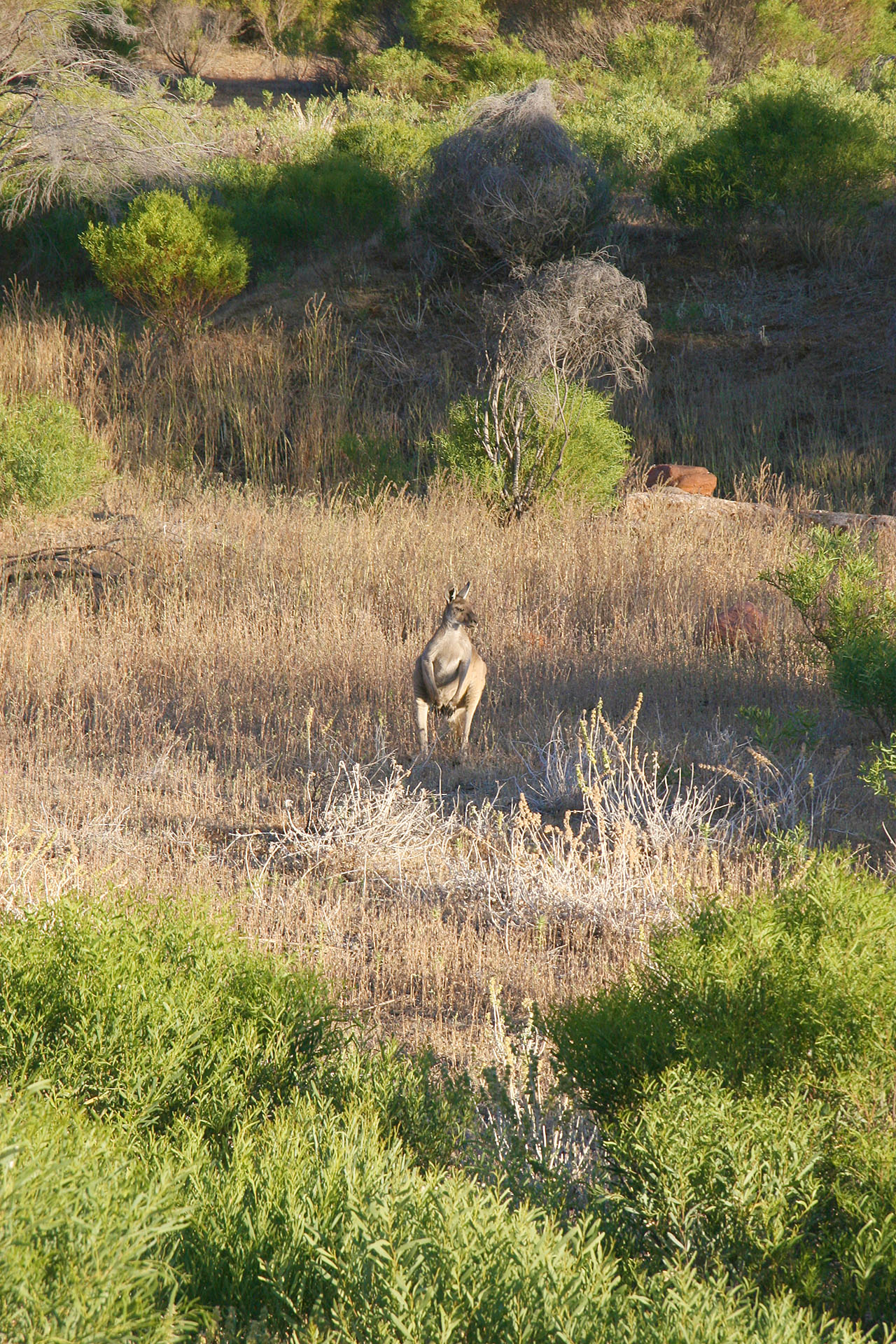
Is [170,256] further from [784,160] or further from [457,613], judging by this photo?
[457,613]

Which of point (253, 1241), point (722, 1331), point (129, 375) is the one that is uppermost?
point (129, 375)

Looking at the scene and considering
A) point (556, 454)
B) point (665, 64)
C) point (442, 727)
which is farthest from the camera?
point (665, 64)

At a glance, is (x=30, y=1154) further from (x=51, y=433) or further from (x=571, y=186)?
(x=571, y=186)

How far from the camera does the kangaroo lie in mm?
5160

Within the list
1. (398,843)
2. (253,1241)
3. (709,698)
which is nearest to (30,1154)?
(253,1241)

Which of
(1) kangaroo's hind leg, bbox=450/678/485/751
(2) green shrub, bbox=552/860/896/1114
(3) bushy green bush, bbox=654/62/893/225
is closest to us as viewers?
(2) green shrub, bbox=552/860/896/1114

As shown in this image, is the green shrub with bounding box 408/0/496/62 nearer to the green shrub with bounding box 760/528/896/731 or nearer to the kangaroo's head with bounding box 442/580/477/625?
the green shrub with bounding box 760/528/896/731

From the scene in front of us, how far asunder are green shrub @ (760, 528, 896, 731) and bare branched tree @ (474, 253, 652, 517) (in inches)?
165

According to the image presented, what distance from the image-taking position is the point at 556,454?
10.7 metres

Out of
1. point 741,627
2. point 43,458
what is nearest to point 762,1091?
point 741,627

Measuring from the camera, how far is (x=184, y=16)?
32031 millimetres

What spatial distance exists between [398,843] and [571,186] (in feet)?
40.5

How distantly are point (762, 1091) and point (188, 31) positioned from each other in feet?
121

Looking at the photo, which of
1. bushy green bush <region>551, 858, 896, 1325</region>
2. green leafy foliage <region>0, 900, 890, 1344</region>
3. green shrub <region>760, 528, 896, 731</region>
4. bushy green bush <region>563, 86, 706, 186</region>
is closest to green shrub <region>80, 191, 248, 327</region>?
bushy green bush <region>563, 86, 706, 186</region>
